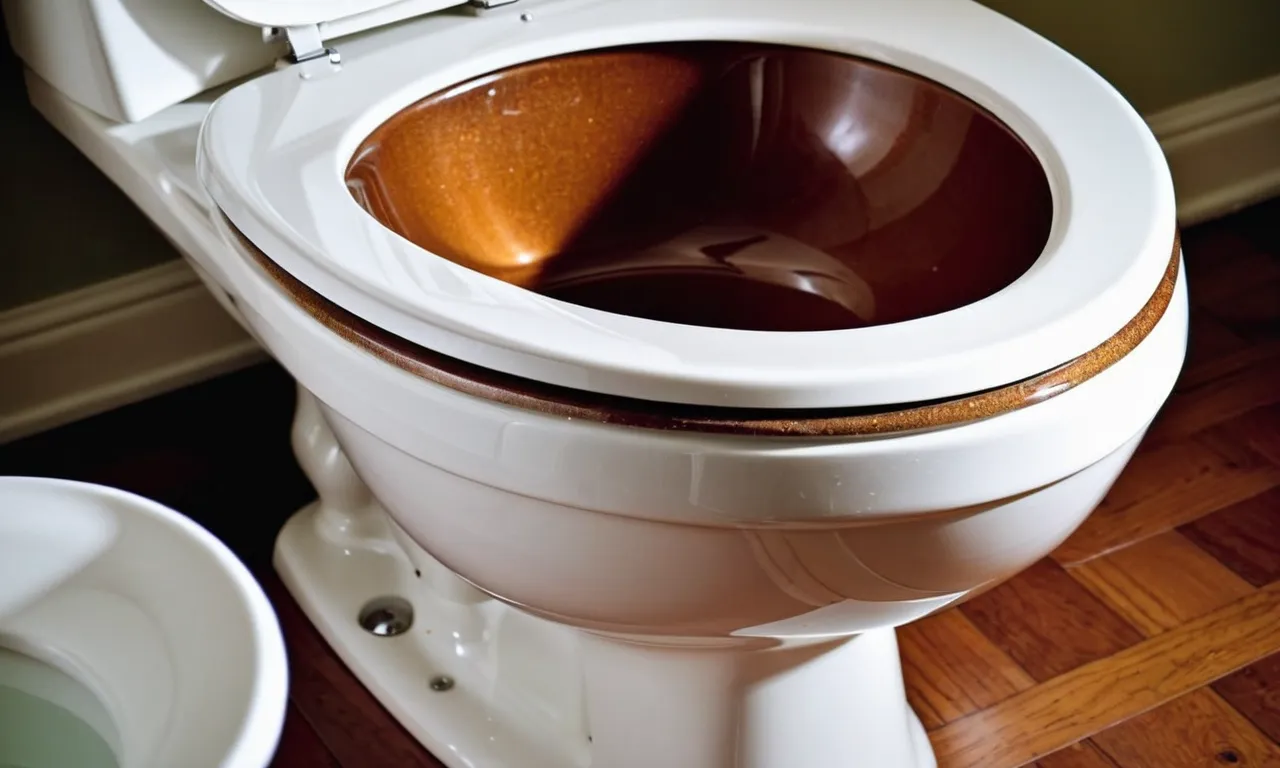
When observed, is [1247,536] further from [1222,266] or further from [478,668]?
[478,668]

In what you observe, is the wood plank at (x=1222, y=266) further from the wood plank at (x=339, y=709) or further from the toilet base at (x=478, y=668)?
the wood plank at (x=339, y=709)

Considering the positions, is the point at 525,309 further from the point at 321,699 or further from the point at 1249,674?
the point at 1249,674

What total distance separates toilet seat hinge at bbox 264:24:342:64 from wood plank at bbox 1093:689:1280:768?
0.59m

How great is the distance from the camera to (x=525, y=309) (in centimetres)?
50

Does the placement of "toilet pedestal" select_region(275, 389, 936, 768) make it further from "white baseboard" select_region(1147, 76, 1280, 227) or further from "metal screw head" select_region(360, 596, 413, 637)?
"white baseboard" select_region(1147, 76, 1280, 227)

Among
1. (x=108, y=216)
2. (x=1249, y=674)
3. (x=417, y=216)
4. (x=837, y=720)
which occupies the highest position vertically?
(x=417, y=216)

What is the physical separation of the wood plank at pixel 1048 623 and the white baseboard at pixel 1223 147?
516 mm

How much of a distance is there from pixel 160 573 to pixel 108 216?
2.17 ft

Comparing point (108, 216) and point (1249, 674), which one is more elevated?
→ point (108, 216)

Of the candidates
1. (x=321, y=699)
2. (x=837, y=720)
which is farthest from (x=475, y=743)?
(x=837, y=720)

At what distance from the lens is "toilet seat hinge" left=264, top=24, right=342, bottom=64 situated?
2.32ft

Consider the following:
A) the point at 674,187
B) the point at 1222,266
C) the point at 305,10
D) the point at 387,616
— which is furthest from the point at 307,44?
the point at 1222,266

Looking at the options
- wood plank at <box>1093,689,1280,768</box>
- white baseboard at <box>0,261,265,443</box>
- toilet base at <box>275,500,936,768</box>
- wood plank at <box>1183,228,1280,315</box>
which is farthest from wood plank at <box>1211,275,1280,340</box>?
white baseboard at <box>0,261,265,443</box>

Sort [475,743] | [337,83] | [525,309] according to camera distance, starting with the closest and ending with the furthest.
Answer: [525,309] → [337,83] → [475,743]
